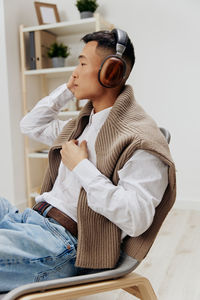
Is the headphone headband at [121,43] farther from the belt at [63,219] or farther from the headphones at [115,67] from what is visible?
the belt at [63,219]

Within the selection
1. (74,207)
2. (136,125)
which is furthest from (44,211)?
(136,125)

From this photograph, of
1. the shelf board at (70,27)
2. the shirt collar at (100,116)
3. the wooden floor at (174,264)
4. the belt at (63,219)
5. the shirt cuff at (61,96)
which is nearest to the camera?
the belt at (63,219)

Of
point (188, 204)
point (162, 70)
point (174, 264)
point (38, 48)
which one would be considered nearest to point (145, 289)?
point (174, 264)

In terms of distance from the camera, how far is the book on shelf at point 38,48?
281 centimetres

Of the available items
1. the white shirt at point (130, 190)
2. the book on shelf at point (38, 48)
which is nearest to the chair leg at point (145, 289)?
the white shirt at point (130, 190)

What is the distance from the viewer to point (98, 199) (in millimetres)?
860

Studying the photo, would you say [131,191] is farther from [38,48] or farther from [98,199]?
[38,48]

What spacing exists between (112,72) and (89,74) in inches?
3.8

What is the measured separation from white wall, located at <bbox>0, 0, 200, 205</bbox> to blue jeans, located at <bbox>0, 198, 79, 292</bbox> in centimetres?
195

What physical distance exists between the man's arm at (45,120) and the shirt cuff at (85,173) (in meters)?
0.47

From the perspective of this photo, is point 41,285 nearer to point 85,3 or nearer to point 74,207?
point 74,207

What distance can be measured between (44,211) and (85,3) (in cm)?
220

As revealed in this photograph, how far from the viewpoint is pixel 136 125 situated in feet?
3.08

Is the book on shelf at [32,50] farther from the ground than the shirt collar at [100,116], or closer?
farther from the ground
